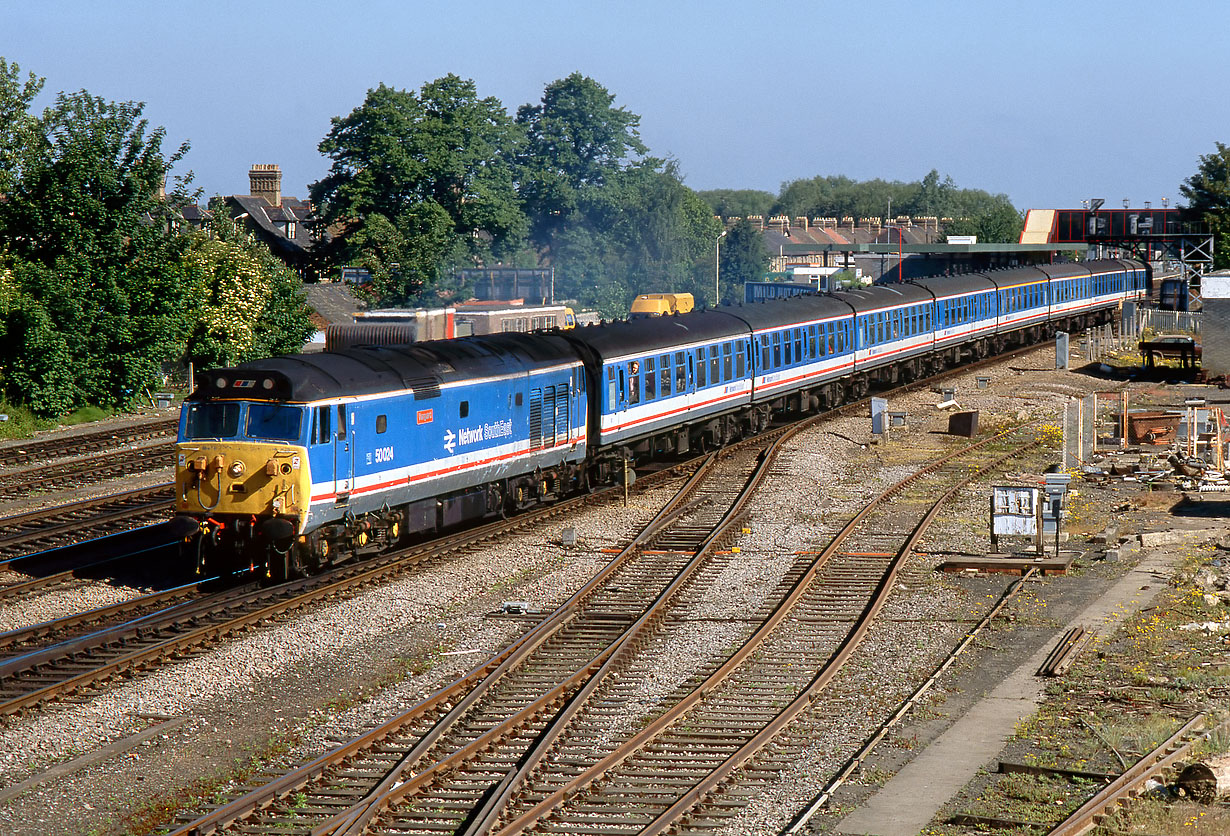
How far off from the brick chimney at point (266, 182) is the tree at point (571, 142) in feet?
55.0

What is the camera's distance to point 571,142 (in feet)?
324

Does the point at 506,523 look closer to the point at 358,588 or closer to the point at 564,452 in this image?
the point at 564,452

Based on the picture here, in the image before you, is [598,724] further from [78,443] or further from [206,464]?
[78,443]

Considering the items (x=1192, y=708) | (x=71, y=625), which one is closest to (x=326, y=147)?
(x=71, y=625)

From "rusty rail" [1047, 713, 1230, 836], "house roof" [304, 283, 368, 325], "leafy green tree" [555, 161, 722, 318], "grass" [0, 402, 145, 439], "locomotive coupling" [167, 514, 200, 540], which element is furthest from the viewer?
"leafy green tree" [555, 161, 722, 318]

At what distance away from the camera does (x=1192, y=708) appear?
14703 mm

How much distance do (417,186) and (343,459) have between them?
57130 mm

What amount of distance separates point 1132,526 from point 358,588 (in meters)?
14.1

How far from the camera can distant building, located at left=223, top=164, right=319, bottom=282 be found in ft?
253

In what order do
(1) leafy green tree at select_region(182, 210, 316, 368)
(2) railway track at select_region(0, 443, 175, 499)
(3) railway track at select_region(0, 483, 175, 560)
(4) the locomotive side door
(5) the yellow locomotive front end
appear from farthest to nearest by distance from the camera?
(1) leafy green tree at select_region(182, 210, 316, 368) < (2) railway track at select_region(0, 443, 175, 499) < (3) railway track at select_region(0, 483, 175, 560) < (4) the locomotive side door < (5) the yellow locomotive front end

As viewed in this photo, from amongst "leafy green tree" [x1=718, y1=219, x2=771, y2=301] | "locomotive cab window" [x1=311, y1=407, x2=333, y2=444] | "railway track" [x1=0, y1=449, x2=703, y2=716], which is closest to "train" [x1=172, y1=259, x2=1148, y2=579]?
"locomotive cab window" [x1=311, y1=407, x2=333, y2=444]

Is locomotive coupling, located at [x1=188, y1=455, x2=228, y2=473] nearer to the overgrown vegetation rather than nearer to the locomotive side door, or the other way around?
the locomotive side door

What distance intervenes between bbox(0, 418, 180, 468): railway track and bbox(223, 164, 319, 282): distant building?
30518 mm

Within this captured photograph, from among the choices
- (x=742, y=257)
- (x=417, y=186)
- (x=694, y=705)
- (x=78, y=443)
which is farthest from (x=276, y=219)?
(x=694, y=705)
